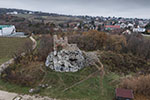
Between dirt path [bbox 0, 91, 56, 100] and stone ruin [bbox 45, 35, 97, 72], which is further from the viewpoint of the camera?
stone ruin [bbox 45, 35, 97, 72]

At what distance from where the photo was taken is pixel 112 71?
25.5m

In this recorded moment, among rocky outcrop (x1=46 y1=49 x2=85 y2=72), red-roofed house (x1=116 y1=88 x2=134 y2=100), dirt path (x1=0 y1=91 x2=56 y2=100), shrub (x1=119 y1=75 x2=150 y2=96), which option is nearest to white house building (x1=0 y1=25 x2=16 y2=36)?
rocky outcrop (x1=46 y1=49 x2=85 y2=72)

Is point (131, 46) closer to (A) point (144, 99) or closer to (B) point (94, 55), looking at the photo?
(B) point (94, 55)

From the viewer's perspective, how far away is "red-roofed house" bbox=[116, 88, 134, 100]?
55.1 ft

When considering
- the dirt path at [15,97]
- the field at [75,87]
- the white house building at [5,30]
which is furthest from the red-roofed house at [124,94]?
the white house building at [5,30]

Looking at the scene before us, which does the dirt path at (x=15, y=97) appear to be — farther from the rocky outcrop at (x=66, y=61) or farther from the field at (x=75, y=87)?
the rocky outcrop at (x=66, y=61)

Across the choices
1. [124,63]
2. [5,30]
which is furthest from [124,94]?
[5,30]

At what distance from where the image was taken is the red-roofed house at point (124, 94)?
1680 cm

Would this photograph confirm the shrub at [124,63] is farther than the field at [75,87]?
Yes

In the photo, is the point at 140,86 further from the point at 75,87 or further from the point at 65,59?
the point at 65,59

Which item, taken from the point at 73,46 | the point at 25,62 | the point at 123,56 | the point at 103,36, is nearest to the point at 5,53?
the point at 25,62

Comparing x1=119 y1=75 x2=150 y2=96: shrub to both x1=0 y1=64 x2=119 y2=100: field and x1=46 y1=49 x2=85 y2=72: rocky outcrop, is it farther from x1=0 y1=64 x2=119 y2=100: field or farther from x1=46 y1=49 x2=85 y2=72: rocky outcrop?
x1=46 y1=49 x2=85 y2=72: rocky outcrop

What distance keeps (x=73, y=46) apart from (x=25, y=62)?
1177 centimetres

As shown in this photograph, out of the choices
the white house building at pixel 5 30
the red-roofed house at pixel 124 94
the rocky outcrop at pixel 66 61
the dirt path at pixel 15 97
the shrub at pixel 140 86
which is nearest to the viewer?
the red-roofed house at pixel 124 94
